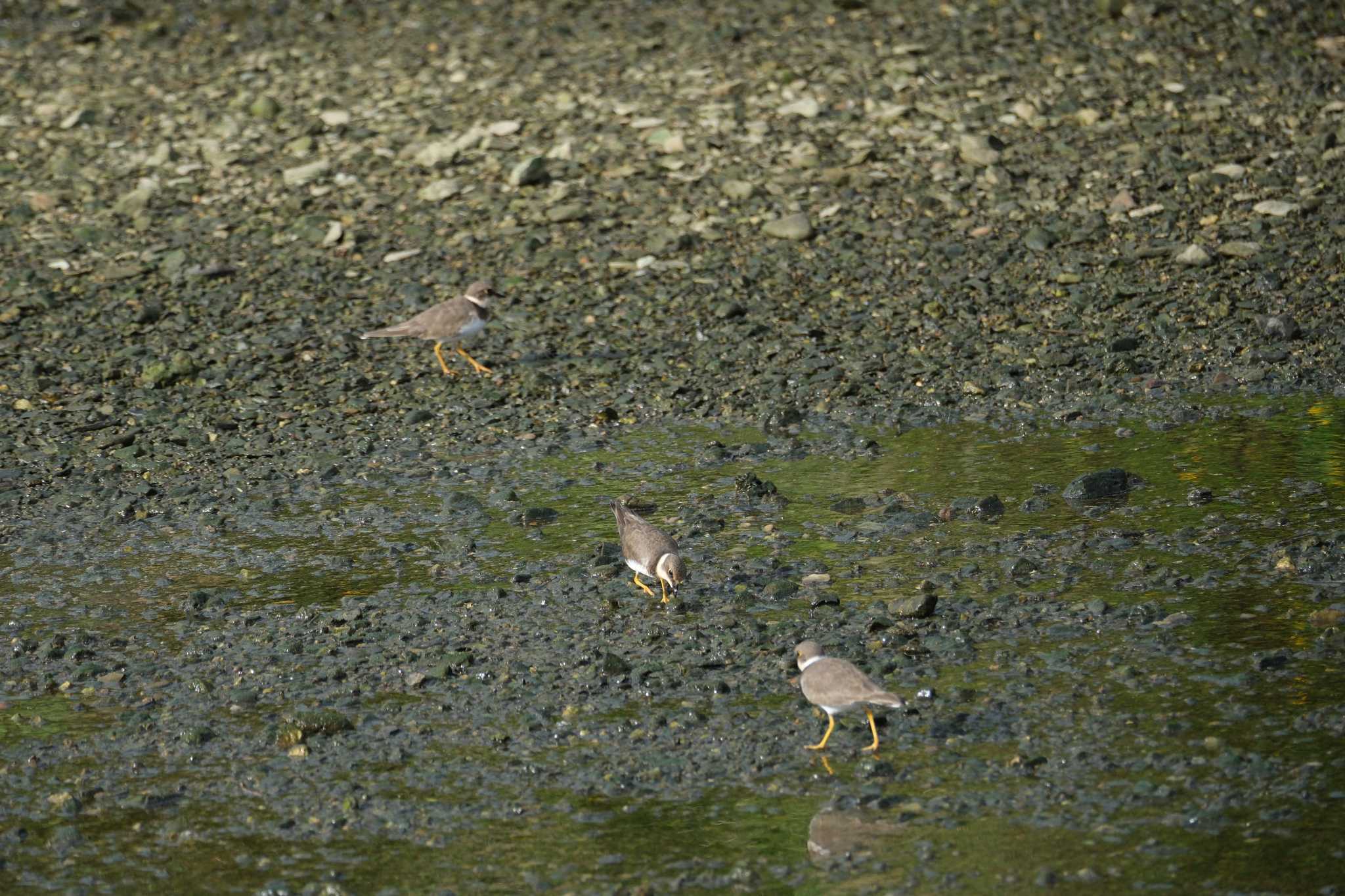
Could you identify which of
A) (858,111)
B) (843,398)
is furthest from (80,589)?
(858,111)

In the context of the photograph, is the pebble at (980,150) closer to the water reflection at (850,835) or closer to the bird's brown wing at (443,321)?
the bird's brown wing at (443,321)

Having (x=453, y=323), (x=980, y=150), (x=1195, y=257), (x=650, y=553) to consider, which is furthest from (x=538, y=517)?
(x=980, y=150)

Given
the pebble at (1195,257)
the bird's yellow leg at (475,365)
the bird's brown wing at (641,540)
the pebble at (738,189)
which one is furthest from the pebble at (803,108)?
the bird's brown wing at (641,540)

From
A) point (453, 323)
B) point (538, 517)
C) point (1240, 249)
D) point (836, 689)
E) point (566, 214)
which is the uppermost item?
point (836, 689)

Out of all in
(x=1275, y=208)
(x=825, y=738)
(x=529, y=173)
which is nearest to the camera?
(x=825, y=738)

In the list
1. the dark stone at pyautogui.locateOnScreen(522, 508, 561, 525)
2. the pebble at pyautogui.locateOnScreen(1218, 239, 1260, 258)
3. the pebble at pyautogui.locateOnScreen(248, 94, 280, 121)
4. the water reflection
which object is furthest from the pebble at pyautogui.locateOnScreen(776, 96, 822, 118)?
the water reflection

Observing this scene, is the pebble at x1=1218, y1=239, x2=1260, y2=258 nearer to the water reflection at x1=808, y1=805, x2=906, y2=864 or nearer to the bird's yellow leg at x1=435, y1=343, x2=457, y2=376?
the bird's yellow leg at x1=435, y1=343, x2=457, y2=376

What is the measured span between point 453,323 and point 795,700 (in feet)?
19.2

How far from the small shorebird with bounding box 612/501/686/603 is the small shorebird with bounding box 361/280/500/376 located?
151 inches

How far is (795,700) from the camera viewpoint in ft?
27.2

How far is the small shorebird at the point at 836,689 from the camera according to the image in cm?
746

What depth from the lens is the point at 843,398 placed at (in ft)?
40.7

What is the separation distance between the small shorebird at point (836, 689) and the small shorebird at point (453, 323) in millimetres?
5991

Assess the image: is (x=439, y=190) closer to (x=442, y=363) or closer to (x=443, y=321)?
(x=442, y=363)
